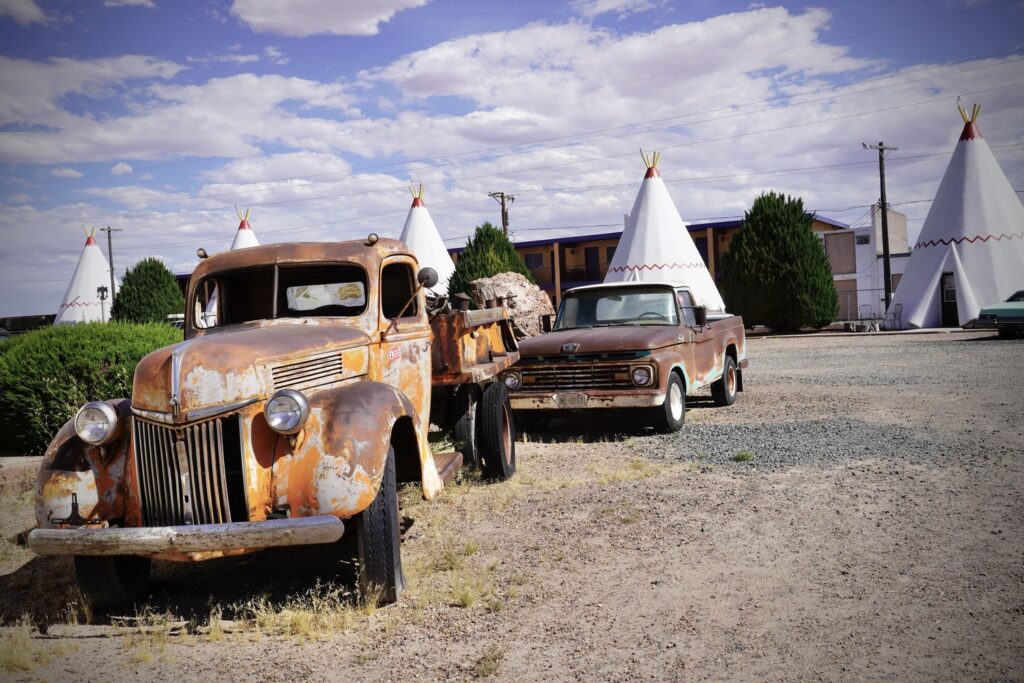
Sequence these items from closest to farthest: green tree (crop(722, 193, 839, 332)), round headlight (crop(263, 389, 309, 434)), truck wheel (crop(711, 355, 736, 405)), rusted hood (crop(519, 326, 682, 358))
Answer: round headlight (crop(263, 389, 309, 434))
rusted hood (crop(519, 326, 682, 358))
truck wheel (crop(711, 355, 736, 405))
green tree (crop(722, 193, 839, 332))

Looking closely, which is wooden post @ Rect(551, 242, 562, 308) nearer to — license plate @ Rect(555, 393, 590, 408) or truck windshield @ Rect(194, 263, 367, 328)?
license plate @ Rect(555, 393, 590, 408)

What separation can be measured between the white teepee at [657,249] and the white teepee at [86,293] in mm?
22024

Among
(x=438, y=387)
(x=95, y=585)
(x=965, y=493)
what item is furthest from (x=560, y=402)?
(x=95, y=585)

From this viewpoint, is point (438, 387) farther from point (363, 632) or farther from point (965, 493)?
point (965, 493)

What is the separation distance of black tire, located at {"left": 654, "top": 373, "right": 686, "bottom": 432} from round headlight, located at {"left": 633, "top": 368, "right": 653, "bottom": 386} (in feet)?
0.88

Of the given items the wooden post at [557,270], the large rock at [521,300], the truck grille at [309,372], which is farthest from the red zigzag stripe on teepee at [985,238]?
the truck grille at [309,372]

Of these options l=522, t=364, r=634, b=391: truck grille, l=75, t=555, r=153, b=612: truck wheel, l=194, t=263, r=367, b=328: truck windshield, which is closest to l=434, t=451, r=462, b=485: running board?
l=194, t=263, r=367, b=328: truck windshield

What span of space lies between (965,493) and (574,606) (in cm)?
341

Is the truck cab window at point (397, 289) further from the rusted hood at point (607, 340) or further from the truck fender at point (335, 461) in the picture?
the rusted hood at point (607, 340)

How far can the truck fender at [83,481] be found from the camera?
4.18m

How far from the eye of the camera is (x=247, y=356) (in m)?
4.11

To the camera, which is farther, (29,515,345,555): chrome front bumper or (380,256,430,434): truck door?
(380,256,430,434): truck door

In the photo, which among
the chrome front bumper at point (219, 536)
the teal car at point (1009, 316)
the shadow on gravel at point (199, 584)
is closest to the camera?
the chrome front bumper at point (219, 536)

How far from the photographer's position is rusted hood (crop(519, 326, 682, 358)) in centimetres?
873
